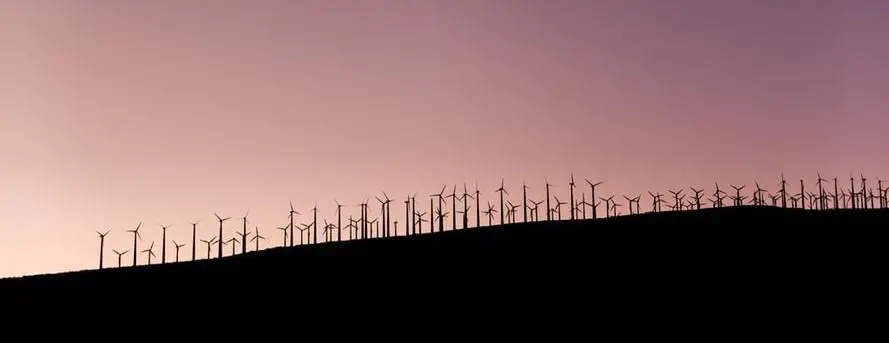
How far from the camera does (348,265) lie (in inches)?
3652

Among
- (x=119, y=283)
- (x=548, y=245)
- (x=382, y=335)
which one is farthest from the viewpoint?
(x=119, y=283)

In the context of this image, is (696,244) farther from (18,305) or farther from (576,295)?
(18,305)

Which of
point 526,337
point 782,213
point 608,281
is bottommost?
Result: point 526,337

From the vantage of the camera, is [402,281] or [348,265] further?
[348,265]

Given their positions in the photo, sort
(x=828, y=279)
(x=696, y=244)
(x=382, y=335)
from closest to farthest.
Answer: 1. (x=382, y=335)
2. (x=828, y=279)
3. (x=696, y=244)

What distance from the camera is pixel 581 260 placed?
79.2 meters

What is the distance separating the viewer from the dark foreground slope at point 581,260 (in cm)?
7038

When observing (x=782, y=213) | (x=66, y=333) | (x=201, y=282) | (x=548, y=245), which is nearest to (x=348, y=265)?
(x=201, y=282)

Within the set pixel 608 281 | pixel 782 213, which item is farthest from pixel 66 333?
pixel 782 213

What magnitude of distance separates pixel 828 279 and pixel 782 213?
39346 millimetres

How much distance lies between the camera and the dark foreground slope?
70.4m

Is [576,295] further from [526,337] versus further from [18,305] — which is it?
[18,305]

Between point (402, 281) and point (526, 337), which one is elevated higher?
point (402, 281)

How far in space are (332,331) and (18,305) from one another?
141ft
